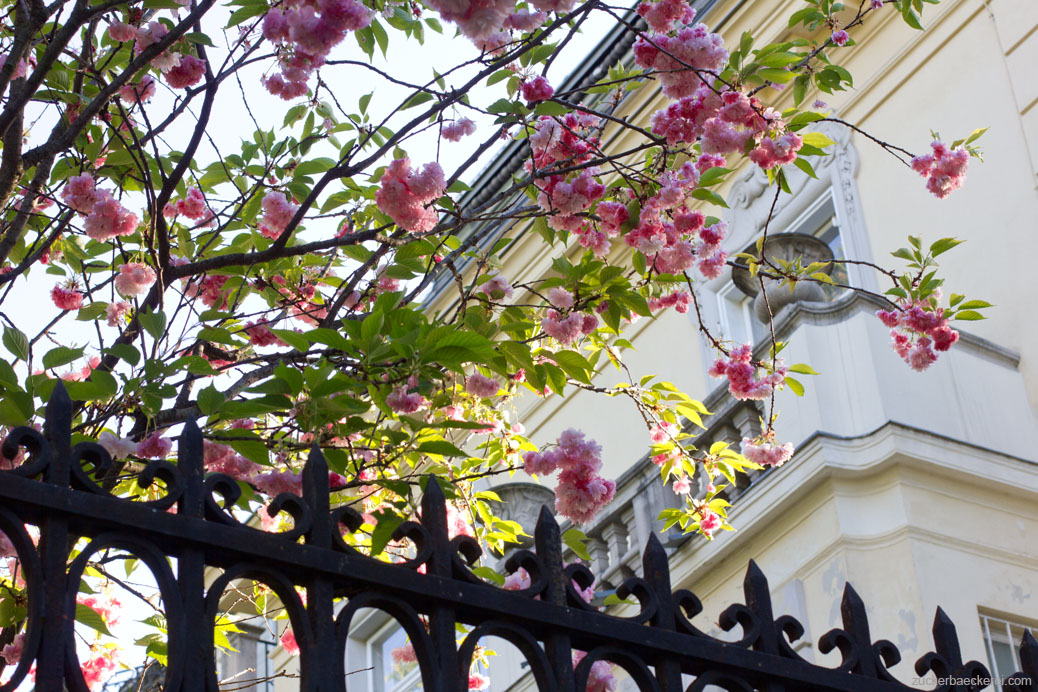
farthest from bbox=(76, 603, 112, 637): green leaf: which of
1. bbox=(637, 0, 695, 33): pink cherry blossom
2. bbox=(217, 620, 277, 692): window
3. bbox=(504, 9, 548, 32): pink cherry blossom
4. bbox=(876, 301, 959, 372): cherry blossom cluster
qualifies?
bbox=(217, 620, 277, 692): window

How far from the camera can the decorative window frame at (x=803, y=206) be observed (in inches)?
387

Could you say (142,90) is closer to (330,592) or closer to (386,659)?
(330,592)

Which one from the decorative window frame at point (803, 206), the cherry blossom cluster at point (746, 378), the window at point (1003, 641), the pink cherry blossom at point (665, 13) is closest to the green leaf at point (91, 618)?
the pink cherry blossom at point (665, 13)

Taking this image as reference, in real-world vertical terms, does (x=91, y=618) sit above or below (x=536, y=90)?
below

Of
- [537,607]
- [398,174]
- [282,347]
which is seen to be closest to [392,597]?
[537,607]

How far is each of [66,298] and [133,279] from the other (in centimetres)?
63

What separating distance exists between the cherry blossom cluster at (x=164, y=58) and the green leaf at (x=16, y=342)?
1388 mm

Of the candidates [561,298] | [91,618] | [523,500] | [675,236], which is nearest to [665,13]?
[675,236]

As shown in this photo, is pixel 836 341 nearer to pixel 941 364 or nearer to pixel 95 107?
pixel 941 364

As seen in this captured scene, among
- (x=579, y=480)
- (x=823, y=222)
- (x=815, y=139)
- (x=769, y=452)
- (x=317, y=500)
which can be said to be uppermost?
(x=823, y=222)

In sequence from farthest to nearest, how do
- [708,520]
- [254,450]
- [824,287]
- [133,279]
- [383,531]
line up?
1. [824,287]
2. [708,520]
3. [133,279]
4. [254,450]
5. [383,531]

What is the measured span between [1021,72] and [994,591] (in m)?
3.81

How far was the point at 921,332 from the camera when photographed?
20.4 feet

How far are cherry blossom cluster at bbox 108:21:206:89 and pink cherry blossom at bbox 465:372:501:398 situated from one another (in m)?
1.65
